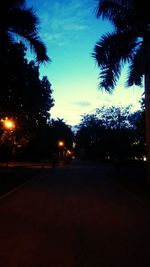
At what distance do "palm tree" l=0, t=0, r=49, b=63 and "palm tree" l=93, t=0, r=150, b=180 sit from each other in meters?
3.41

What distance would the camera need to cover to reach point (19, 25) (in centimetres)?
2375

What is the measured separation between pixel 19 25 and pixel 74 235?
52.8ft

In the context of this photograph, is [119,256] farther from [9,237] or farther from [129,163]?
[129,163]

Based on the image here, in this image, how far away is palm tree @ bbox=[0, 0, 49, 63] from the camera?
2339 centimetres

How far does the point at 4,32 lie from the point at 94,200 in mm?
10504

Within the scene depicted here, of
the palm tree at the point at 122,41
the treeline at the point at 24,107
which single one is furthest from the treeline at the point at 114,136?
the palm tree at the point at 122,41

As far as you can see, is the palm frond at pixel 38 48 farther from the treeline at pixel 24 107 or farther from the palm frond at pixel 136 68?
the palm frond at pixel 136 68

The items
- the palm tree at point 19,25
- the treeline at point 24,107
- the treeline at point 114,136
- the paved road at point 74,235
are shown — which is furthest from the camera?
the treeline at point 114,136

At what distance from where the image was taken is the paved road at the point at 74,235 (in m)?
7.80

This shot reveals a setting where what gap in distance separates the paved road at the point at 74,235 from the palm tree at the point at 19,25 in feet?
32.5

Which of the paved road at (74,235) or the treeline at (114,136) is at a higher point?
the treeline at (114,136)

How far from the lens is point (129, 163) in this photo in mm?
70625

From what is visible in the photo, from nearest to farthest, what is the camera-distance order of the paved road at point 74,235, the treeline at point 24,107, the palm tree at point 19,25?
the paved road at point 74,235, the palm tree at point 19,25, the treeline at point 24,107

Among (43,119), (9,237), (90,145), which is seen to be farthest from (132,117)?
(9,237)
